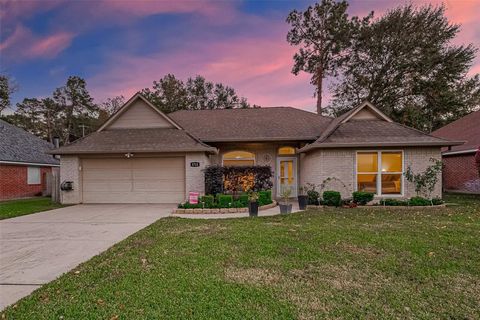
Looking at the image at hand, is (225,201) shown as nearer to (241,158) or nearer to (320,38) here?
(241,158)

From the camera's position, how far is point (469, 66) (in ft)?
68.4

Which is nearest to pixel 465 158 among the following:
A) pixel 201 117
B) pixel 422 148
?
pixel 422 148

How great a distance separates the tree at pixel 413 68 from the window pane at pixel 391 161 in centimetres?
1478

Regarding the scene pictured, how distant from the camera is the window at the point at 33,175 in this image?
16648 millimetres

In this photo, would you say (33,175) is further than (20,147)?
No

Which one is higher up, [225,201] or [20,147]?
[20,147]

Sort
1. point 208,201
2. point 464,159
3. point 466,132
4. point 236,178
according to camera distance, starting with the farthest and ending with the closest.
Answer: point 466,132
point 464,159
point 236,178
point 208,201

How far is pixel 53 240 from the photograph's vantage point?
5.96 metres

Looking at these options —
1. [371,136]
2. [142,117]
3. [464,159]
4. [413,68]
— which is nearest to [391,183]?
[371,136]

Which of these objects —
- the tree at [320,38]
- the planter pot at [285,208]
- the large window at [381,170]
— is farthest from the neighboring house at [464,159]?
the planter pot at [285,208]

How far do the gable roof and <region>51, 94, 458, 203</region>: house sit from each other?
1.5 inches

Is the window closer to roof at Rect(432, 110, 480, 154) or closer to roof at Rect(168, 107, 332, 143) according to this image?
roof at Rect(168, 107, 332, 143)

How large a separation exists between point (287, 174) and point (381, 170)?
4.59m

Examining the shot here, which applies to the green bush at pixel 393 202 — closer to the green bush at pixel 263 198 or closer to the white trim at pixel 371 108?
the white trim at pixel 371 108
